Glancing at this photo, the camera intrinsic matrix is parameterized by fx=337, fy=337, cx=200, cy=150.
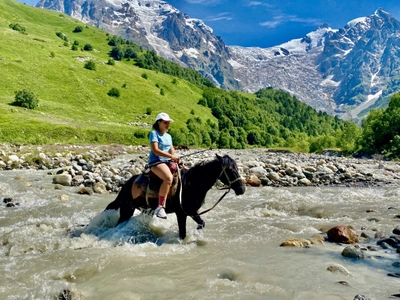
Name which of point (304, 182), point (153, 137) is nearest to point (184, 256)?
point (153, 137)

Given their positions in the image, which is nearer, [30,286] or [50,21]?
[30,286]

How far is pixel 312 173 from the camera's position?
25.6 metres

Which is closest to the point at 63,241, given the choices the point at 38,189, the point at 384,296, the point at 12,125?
the point at 384,296

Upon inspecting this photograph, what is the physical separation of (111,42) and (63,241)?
184 metres

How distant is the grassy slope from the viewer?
154ft

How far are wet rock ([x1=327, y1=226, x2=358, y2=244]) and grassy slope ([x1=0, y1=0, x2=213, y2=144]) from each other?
3924 cm

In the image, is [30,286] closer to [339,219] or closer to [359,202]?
[339,219]

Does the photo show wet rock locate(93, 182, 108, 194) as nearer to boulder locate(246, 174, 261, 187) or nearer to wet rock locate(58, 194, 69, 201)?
wet rock locate(58, 194, 69, 201)

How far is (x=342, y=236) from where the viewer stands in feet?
33.3

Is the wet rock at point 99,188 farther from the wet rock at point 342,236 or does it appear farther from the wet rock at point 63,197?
the wet rock at point 342,236

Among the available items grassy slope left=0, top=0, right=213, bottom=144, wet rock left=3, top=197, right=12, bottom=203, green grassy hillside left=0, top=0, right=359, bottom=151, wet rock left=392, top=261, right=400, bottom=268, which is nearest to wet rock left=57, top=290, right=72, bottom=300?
wet rock left=392, top=261, right=400, bottom=268

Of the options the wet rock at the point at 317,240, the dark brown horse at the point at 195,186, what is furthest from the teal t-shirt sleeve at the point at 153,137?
the wet rock at the point at 317,240

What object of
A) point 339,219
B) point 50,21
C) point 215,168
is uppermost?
point 50,21

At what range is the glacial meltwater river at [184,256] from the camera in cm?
672
